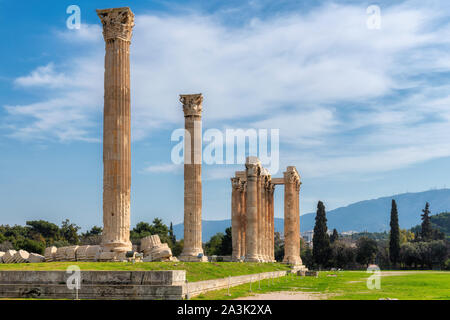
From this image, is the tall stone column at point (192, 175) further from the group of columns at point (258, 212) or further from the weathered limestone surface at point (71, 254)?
the group of columns at point (258, 212)

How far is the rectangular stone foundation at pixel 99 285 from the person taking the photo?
65.2 feet

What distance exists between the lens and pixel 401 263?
339 ft

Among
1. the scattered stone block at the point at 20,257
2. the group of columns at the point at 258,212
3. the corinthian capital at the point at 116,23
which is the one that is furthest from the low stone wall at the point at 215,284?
the group of columns at the point at 258,212

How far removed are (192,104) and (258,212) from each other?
85.9ft

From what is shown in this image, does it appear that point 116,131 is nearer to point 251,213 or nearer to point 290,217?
point 251,213

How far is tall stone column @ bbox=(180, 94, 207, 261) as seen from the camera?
41.9 m

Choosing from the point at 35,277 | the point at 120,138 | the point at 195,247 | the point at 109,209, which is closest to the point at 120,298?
the point at 35,277

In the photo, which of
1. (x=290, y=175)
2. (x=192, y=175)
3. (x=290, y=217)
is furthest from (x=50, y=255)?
(x=290, y=217)

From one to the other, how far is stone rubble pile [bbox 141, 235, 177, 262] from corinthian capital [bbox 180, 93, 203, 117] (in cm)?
1255

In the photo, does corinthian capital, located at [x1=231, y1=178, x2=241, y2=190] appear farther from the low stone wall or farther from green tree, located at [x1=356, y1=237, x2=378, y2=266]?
green tree, located at [x1=356, y1=237, x2=378, y2=266]

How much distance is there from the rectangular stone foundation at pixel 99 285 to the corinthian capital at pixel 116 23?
46.2 feet
